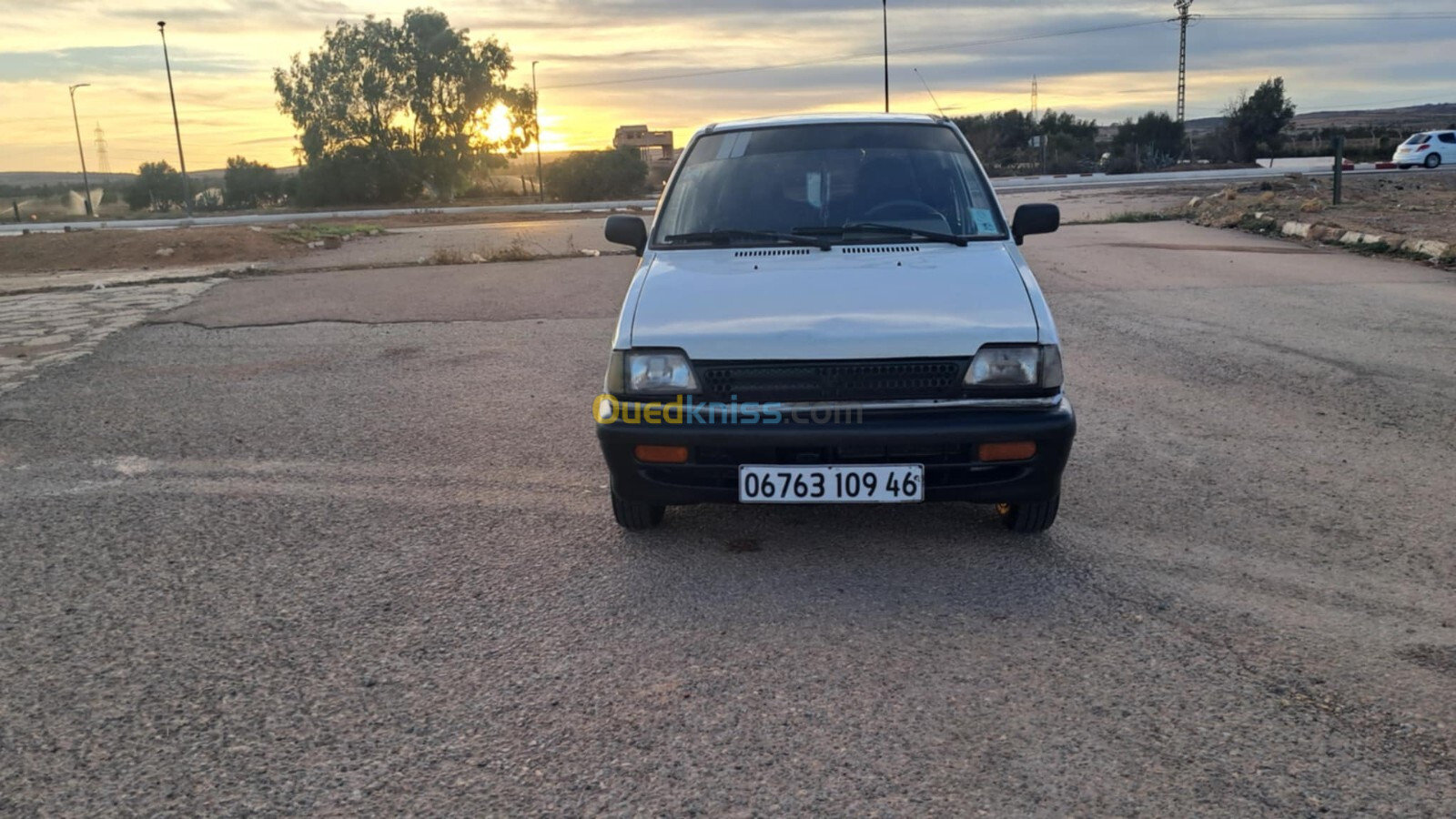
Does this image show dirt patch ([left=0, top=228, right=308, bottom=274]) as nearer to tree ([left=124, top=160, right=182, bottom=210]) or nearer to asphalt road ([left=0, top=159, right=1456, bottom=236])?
asphalt road ([left=0, top=159, right=1456, bottom=236])

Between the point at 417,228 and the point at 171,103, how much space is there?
79.1 feet

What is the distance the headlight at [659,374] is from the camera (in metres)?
4.05

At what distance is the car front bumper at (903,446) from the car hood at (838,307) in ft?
0.84

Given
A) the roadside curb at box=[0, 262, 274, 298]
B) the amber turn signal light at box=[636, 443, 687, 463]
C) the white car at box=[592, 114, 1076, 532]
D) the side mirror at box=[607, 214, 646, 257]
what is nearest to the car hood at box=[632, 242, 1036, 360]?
the white car at box=[592, 114, 1076, 532]

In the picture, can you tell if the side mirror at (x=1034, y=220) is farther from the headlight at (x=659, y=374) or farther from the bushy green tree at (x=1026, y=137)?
the bushy green tree at (x=1026, y=137)

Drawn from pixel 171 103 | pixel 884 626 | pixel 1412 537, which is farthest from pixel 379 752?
pixel 171 103

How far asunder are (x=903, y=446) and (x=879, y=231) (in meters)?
1.36

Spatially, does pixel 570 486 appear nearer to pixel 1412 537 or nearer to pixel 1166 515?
pixel 1166 515

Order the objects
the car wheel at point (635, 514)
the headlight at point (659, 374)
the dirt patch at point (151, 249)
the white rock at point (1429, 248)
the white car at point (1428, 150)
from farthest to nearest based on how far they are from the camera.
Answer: the white car at point (1428, 150) < the dirt patch at point (151, 249) < the white rock at point (1429, 248) < the car wheel at point (635, 514) < the headlight at point (659, 374)

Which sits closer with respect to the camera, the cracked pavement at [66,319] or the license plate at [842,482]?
the license plate at [842,482]

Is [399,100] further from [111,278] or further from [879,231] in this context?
[879,231]

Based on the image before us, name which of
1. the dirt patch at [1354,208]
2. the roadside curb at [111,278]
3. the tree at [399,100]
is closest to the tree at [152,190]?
the tree at [399,100]

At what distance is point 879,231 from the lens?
4.91 meters

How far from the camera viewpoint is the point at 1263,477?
17.3 ft
